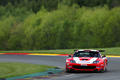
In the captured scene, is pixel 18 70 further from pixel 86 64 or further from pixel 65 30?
pixel 65 30

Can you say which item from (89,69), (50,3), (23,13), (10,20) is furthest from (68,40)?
(89,69)

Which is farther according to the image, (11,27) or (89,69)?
(11,27)

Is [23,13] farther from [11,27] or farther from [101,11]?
[101,11]

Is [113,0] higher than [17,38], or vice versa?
[113,0]

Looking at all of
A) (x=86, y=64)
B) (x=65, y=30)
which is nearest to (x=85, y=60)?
(x=86, y=64)

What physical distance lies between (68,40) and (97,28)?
11.7m

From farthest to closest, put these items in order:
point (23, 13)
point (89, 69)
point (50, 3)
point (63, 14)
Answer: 1. point (50, 3)
2. point (23, 13)
3. point (63, 14)
4. point (89, 69)

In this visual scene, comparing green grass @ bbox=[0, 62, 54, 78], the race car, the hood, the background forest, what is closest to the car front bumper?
the race car

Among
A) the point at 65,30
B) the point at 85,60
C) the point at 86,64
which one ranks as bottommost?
the point at 65,30

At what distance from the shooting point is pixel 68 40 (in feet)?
334

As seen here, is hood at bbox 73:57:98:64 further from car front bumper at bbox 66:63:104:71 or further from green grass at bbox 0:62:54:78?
green grass at bbox 0:62:54:78

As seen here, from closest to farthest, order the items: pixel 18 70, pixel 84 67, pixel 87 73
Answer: pixel 87 73 → pixel 84 67 → pixel 18 70

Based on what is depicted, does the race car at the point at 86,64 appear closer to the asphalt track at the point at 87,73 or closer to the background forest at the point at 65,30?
the asphalt track at the point at 87,73

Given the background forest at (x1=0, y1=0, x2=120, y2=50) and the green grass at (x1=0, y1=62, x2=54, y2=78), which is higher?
the green grass at (x1=0, y1=62, x2=54, y2=78)
